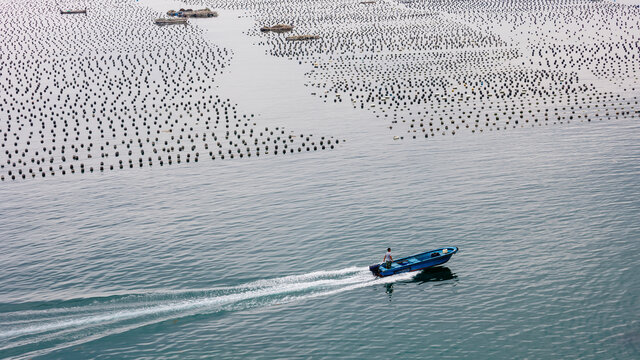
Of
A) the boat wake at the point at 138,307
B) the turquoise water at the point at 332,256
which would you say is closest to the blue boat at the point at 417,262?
the boat wake at the point at 138,307

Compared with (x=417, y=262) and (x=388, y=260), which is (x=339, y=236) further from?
(x=417, y=262)

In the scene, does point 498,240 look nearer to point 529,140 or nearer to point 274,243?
point 274,243

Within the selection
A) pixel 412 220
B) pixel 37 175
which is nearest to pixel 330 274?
pixel 412 220

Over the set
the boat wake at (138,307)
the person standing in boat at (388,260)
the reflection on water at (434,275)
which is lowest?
the reflection on water at (434,275)

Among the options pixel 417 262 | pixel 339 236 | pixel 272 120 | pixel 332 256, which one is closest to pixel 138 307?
pixel 332 256

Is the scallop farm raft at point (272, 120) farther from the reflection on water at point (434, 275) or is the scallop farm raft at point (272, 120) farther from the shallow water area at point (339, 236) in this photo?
the reflection on water at point (434, 275)

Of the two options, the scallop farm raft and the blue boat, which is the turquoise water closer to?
the blue boat
